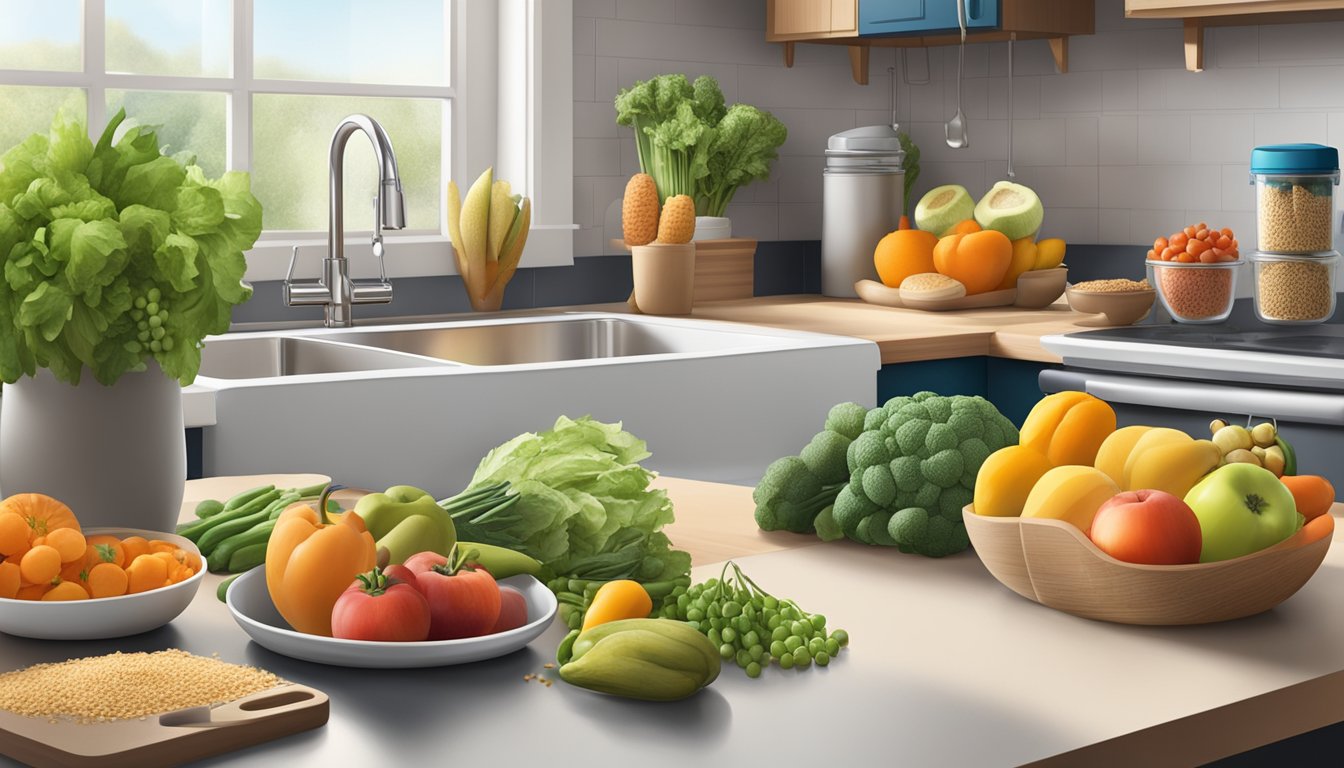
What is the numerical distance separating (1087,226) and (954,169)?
46 centimetres

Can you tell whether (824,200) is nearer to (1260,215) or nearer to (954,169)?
(954,169)

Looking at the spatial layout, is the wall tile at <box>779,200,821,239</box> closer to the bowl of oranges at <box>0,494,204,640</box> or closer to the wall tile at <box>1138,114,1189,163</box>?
the wall tile at <box>1138,114,1189,163</box>

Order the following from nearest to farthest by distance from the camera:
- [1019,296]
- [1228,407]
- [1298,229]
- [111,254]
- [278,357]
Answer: [111,254]
[1228,407]
[278,357]
[1298,229]
[1019,296]

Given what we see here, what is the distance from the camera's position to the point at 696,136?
381 centimetres

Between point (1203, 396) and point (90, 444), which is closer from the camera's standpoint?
point (90, 444)

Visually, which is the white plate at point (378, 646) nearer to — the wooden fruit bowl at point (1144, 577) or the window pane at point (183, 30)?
the wooden fruit bowl at point (1144, 577)

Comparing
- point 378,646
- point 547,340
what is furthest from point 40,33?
point 378,646

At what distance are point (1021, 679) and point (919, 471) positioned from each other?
0.41 meters

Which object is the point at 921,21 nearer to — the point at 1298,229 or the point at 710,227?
the point at 710,227

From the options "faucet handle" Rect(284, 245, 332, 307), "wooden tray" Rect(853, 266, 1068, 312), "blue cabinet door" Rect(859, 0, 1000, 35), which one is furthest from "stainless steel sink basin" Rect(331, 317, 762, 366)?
"blue cabinet door" Rect(859, 0, 1000, 35)

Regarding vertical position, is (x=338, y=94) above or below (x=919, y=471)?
above

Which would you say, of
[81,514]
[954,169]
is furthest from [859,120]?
[81,514]

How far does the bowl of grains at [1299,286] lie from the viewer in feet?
10.7

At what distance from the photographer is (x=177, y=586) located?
1187mm
